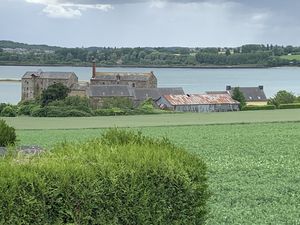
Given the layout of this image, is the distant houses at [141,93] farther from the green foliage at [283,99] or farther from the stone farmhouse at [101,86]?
the green foliage at [283,99]

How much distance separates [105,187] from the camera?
6.93 meters

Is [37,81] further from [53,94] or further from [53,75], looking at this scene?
[53,94]

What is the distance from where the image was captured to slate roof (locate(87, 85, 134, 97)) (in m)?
89.4

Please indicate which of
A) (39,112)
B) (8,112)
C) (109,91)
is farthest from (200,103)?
(8,112)

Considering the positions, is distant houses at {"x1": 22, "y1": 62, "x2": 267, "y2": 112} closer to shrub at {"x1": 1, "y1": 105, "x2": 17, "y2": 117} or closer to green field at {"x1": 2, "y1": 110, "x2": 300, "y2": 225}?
shrub at {"x1": 1, "y1": 105, "x2": 17, "y2": 117}

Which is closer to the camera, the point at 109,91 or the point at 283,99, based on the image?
the point at 283,99

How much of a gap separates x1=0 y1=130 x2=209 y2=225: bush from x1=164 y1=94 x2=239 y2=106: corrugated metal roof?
74907 mm

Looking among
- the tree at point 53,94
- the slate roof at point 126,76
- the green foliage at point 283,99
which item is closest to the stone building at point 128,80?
the slate roof at point 126,76

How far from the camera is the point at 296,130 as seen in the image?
32.9 m

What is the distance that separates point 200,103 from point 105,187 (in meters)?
76.5

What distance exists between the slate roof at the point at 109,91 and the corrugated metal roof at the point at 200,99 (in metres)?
8.62

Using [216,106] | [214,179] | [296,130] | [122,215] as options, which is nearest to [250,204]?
[214,179]

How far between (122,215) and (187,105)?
76.3 m

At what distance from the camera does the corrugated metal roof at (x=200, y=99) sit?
8294 centimetres
